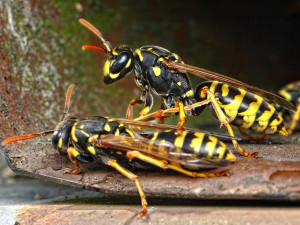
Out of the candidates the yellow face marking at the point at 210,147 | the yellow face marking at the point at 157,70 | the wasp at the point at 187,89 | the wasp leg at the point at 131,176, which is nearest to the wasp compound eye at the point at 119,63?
the wasp at the point at 187,89

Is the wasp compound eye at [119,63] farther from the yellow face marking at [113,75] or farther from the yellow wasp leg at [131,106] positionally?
the yellow wasp leg at [131,106]

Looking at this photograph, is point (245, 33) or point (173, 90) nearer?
point (173, 90)

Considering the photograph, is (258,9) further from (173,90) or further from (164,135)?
(164,135)

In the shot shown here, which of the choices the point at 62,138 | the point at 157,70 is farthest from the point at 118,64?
the point at 62,138

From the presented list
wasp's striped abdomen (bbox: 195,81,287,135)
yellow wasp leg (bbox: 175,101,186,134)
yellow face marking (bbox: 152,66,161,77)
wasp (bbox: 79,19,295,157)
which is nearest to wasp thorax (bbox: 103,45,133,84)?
wasp (bbox: 79,19,295,157)

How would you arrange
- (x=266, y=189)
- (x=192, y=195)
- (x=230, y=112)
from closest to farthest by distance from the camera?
(x=266, y=189) < (x=192, y=195) < (x=230, y=112)

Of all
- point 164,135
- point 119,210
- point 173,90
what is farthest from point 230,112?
point 119,210

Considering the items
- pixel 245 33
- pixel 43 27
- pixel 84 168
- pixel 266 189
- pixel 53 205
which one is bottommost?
pixel 53 205

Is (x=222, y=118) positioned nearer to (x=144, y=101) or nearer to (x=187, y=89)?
(x=187, y=89)
